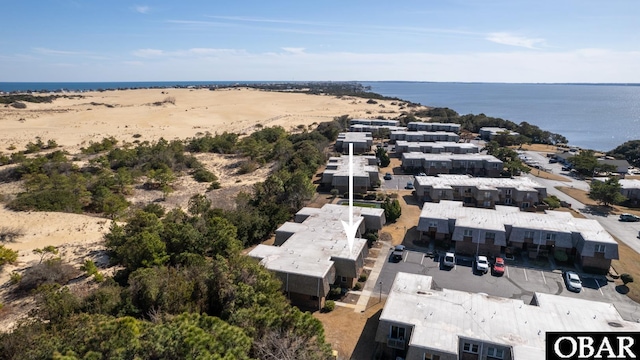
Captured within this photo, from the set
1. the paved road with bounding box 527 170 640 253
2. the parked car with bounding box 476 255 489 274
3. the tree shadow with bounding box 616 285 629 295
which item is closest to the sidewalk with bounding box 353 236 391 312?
the parked car with bounding box 476 255 489 274

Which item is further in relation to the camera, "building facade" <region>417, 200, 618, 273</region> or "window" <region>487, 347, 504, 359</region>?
"building facade" <region>417, 200, 618, 273</region>

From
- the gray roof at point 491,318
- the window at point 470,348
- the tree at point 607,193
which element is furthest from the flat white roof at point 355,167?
the window at point 470,348

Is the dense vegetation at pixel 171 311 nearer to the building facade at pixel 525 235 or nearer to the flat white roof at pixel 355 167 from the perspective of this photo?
the building facade at pixel 525 235

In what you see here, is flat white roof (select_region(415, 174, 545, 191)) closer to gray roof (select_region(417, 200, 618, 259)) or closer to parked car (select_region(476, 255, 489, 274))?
gray roof (select_region(417, 200, 618, 259))

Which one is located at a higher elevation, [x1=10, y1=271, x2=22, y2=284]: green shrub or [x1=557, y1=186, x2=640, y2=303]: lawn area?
[x1=10, y1=271, x2=22, y2=284]: green shrub

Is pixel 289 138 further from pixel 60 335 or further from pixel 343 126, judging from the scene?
pixel 60 335

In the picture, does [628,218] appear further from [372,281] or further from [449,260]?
[372,281]
